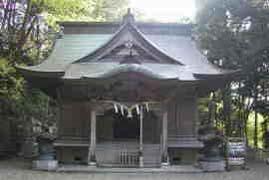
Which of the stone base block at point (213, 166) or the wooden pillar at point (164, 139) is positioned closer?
the stone base block at point (213, 166)

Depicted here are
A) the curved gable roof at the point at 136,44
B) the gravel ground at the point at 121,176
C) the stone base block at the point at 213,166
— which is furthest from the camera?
the curved gable roof at the point at 136,44

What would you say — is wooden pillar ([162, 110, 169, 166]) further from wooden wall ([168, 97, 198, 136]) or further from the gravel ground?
the gravel ground

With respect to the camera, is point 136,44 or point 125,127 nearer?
point 136,44

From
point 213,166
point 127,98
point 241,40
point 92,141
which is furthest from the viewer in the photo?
point 241,40

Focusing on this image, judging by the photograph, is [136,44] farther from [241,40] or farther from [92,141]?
[241,40]

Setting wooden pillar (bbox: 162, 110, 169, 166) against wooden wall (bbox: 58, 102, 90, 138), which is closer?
wooden pillar (bbox: 162, 110, 169, 166)

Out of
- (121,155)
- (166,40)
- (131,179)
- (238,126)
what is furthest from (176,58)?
(238,126)

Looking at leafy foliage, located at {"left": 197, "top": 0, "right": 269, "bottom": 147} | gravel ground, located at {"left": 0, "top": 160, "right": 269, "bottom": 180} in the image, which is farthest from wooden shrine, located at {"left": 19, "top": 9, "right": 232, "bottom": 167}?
leafy foliage, located at {"left": 197, "top": 0, "right": 269, "bottom": 147}

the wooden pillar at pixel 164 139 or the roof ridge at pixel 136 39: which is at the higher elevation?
the roof ridge at pixel 136 39

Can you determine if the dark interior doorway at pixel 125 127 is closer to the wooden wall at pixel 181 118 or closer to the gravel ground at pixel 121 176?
the wooden wall at pixel 181 118

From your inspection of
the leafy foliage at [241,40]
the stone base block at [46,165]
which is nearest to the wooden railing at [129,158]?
the stone base block at [46,165]

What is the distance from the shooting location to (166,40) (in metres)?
19.9

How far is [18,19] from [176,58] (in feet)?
33.3

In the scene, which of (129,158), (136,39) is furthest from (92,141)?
(136,39)
